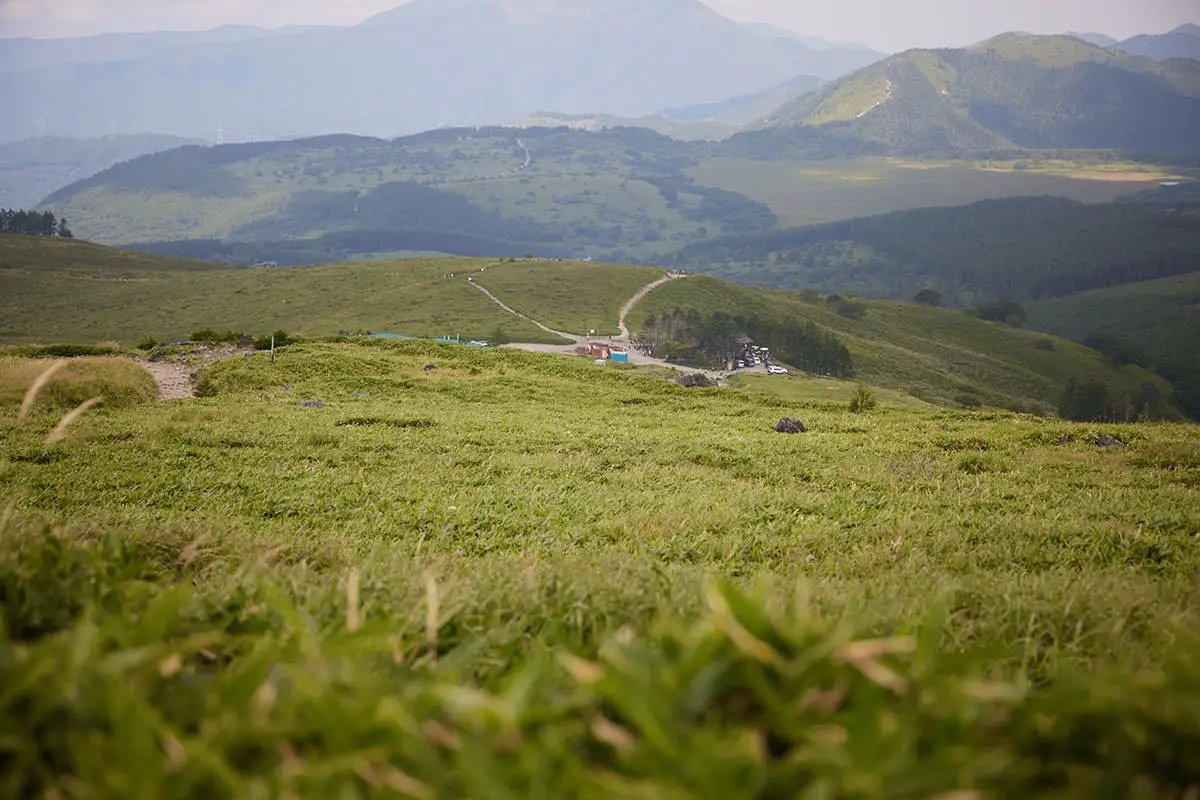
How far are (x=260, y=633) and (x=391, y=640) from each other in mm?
593

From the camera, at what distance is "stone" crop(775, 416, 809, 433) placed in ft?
82.0

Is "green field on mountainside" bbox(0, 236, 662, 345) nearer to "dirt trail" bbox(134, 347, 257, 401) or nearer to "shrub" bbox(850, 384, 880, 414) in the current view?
"dirt trail" bbox(134, 347, 257, 401)

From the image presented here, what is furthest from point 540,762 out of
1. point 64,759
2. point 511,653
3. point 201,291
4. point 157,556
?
point 201,291

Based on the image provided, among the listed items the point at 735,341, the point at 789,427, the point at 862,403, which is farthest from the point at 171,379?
the point at 735,341

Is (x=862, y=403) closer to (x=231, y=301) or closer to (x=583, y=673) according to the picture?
(x=583, y=673)

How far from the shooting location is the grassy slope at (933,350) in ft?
445

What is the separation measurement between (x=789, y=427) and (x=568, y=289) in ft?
443


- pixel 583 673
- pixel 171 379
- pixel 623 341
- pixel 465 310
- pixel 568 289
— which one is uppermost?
pixel 568 289

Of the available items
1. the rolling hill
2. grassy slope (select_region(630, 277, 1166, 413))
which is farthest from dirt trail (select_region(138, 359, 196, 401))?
grassy slope (select_region(630, 277, 1166, 413))

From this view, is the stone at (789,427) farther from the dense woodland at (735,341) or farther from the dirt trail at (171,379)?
the dense woodland at (735,341)

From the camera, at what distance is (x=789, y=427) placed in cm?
2517

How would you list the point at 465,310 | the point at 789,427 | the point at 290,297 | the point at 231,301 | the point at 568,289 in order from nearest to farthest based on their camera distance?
the point at 789,427 < the point at 231,301 < the point at 465,310 < the point at 290,297 < the point at 568,289

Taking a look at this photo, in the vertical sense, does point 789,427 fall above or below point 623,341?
above

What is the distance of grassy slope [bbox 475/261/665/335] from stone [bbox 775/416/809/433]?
4417 inches
